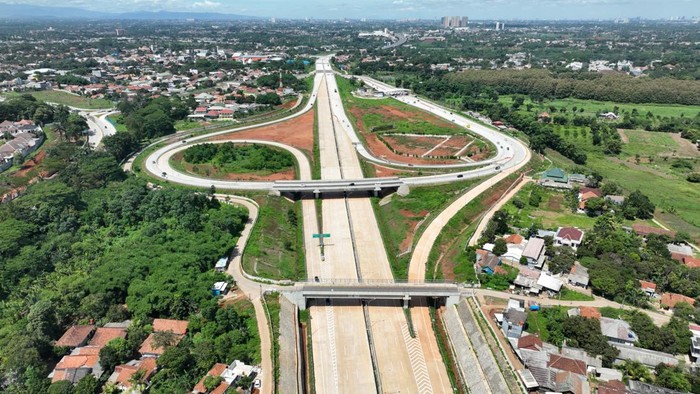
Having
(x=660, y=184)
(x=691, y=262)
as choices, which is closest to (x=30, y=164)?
(x=691, y=262)

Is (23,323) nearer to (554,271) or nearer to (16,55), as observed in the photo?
(554,271)

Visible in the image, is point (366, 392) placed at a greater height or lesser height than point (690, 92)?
lesser

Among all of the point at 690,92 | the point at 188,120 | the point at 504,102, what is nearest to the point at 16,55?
the point at 188,120

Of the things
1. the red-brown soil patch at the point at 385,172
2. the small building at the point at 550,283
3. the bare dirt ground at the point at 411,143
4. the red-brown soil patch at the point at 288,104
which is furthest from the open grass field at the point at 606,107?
the small building at the point at 550,283

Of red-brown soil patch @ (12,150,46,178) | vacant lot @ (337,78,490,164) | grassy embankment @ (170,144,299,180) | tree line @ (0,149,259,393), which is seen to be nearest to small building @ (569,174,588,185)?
vacant lot @ (337,78,490,164)

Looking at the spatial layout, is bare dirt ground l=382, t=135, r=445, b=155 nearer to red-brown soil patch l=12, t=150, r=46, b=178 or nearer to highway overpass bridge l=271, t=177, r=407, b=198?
highway overpass bridge l=271, t=177, r=407, b=198
